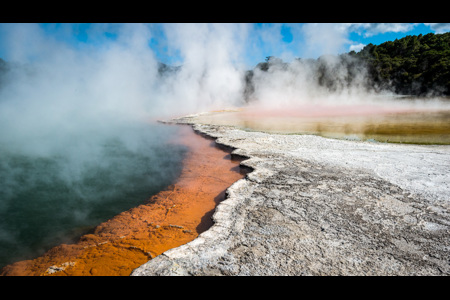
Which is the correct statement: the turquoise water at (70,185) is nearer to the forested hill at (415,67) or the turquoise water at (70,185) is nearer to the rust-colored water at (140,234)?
the rust-colored water at (140,234)

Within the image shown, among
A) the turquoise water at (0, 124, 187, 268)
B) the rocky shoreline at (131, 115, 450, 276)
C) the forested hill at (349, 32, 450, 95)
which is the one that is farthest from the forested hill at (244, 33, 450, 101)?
the rocky shoreline at (131, 115, 450, 276)

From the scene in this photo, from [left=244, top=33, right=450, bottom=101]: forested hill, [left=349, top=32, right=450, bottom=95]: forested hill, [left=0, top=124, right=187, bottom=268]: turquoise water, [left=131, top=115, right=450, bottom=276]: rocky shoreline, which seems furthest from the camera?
[left=244, top=33, right=450, bottom=101]: forested hill

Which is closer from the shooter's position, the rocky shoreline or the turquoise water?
the rocky shoreline

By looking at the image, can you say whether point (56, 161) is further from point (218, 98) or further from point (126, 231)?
point (218, 98)

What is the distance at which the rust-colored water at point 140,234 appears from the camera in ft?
7.11

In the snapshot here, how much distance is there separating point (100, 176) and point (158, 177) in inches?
42.7

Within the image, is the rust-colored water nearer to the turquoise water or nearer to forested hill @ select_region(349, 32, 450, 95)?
the turquoise water

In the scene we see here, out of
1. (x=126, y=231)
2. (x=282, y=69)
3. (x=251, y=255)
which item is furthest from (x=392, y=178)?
(x=282, y=69)

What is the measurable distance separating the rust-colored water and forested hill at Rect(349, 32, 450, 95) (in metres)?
18.8

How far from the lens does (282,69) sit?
1939cm

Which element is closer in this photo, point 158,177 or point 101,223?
point 101,223

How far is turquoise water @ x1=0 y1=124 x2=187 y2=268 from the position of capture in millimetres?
2803

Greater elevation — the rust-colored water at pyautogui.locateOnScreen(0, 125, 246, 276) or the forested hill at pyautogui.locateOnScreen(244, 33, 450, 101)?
the forested hill at pyautogui.locateOnScreen(244, 33, 450, 101)

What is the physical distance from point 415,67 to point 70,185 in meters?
23.3
